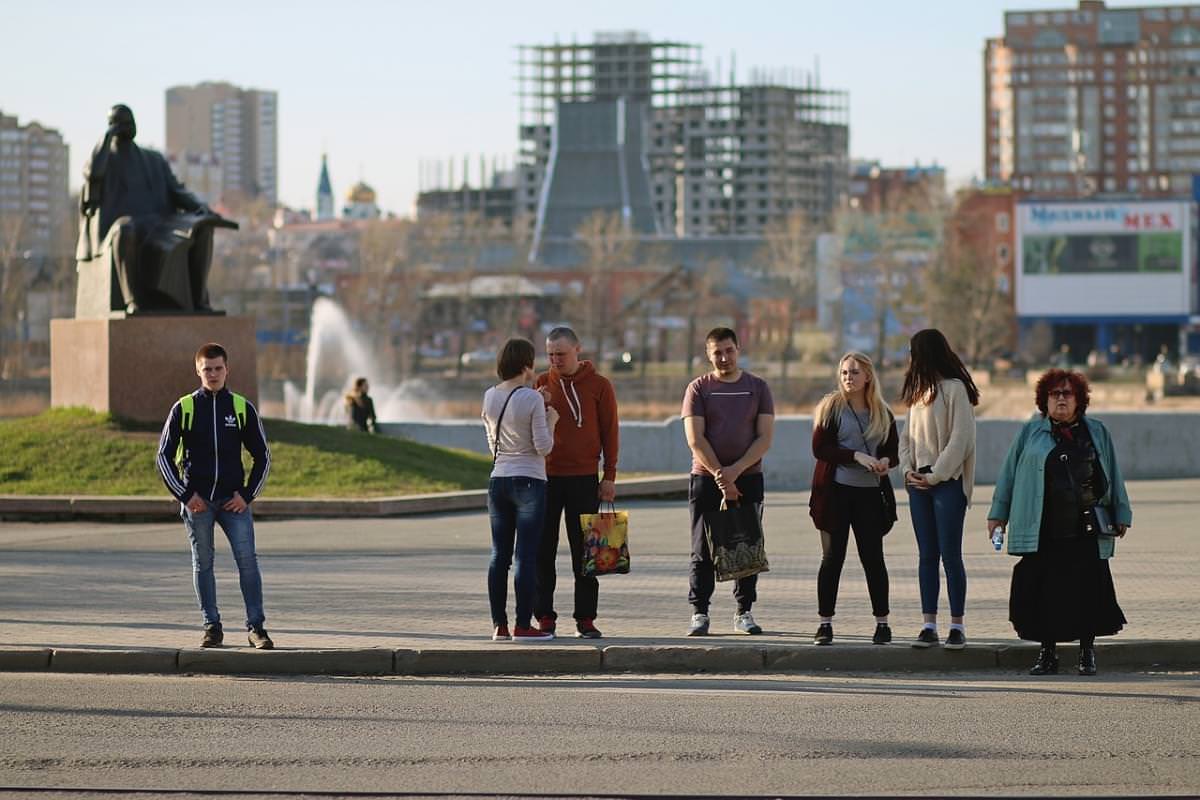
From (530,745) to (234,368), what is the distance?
17074 mm

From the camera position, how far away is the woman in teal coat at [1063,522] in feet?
35.0

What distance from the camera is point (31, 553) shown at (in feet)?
58.6

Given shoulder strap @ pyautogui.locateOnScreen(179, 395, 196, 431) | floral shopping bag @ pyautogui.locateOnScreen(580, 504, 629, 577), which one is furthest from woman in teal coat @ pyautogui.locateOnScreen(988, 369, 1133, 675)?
shoulder strap @ pyautogui.locateOnScreen(179, 395, 196, 431)

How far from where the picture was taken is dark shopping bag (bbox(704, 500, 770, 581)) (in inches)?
461

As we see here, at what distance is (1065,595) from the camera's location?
10.7 metres

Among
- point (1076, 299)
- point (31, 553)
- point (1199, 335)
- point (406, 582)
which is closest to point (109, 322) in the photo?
point (31, 553)

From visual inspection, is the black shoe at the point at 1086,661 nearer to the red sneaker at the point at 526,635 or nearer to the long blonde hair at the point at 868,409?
the long blonde hair at the point at 868,409

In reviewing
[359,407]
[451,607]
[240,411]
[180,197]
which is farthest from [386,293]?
[240,411]

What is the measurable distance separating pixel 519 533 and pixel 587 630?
71 centimetres

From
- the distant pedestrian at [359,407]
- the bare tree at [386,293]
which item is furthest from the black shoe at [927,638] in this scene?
the bare tree at [386,293]

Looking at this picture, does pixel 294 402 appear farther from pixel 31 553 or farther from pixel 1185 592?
pixel 1185 592

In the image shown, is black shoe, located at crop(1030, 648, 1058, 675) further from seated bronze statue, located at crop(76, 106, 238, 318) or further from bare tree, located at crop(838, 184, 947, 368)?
bare tree, located at crop(838, 184, 947, 368)

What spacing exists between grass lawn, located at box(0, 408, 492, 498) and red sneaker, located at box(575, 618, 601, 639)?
11589 millimetres

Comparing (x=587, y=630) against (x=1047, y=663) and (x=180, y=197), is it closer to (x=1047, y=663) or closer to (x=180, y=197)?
(x=1047, y=663)
